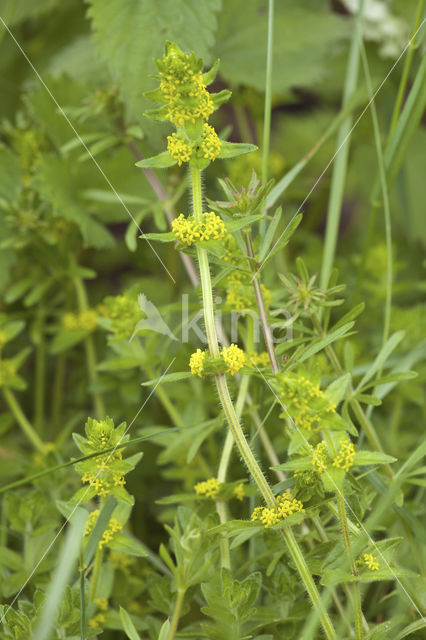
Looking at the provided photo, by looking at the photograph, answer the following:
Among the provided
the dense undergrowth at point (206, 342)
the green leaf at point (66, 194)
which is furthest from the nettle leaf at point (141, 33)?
the green leaf at point (66, 194)

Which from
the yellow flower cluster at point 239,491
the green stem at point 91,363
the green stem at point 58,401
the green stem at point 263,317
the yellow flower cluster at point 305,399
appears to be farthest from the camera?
the green stem at point 58,401

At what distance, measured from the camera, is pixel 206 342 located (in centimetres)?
79

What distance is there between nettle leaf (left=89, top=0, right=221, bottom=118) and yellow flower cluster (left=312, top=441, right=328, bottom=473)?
0.61 m

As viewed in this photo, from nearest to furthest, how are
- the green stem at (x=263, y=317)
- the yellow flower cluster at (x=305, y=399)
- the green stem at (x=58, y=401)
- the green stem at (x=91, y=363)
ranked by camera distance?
the yellow flower cluster at (x=305, y=399)
the green stem at (x=263, y=317)
the green stem at (x=91, y=363)
the green stem at (x=58, y=401)

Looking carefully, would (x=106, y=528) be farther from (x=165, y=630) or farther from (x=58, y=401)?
(x=58, y=401)

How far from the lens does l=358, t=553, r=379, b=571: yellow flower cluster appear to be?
2.07 ft

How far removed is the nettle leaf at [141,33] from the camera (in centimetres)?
103

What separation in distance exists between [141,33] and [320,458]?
762 millimetres

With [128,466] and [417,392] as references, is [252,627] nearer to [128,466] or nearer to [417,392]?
[128,466]

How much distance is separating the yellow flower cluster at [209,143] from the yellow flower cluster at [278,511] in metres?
0.33

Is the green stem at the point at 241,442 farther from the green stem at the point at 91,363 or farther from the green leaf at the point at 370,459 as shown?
the green stem at the point at 91,363

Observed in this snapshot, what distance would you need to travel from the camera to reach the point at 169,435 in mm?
942

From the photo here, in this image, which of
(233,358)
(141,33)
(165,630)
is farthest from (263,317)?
(141,33)

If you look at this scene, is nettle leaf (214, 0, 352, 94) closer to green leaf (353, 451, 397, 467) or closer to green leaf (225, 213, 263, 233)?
green leaf (225, 213, 263, 233)
